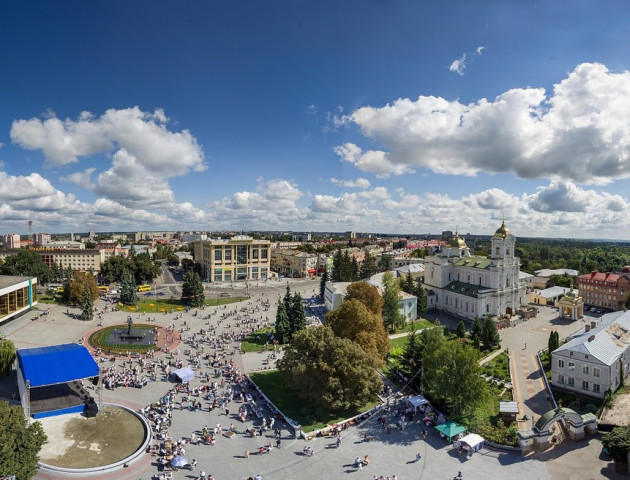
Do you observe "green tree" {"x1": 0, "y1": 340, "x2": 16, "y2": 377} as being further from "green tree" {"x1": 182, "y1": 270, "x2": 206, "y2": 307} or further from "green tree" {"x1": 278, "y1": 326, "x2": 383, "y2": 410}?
"green tree" {"x1": 182, "y1": 270, "x2": 206, "y2": 307}

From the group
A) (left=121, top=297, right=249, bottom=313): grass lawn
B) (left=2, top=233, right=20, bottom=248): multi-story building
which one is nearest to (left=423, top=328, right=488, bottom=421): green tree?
(left=121, top=297, right=249, bottom=313): grass lawn

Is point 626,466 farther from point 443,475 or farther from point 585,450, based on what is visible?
point 443,475

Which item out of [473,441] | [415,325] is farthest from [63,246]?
[473,441]

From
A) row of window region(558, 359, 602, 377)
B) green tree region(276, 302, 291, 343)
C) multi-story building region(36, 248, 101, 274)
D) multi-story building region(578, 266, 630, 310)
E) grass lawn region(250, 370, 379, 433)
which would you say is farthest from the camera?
multi-story building region(36, 248, 101, 274)

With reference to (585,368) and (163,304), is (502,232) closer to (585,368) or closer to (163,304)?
(585,368)

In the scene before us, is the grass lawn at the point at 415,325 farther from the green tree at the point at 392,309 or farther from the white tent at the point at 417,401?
the white tent at the point at 417,401
